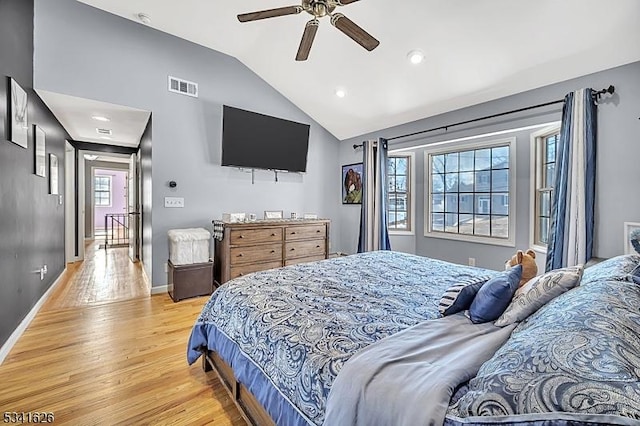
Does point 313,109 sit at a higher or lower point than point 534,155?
higher

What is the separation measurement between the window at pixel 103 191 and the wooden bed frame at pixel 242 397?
11.1 m

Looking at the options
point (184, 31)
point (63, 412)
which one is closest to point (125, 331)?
point (63, 412)

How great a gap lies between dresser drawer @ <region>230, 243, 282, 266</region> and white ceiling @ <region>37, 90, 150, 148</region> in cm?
212

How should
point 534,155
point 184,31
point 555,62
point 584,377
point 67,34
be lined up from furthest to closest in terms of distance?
point 184,31 < point 534,155 < point 67,34 < point 555,62 < point 584,377

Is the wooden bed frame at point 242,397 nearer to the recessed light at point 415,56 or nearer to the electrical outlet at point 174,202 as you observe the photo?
the electrical outlet at point 174,202

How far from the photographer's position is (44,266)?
131 inches

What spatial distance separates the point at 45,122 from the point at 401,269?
4400 millimetres

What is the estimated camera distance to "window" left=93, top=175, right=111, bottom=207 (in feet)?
34.0

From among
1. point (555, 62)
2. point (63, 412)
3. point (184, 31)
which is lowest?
point (63, 412)

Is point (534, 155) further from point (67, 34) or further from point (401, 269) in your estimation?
point (67, 34)

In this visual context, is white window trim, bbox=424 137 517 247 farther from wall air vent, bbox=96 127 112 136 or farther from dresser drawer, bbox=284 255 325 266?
wall air vent, bbox=96 127 112 136

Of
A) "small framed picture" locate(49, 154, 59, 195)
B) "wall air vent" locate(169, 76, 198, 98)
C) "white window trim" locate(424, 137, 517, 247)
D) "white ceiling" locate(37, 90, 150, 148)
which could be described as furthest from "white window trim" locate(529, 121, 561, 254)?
"small framed picture" locate(49, 154, 59, 195)

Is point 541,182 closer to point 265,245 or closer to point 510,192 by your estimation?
point 510,192

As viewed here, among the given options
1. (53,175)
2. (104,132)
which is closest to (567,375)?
(53,175)
